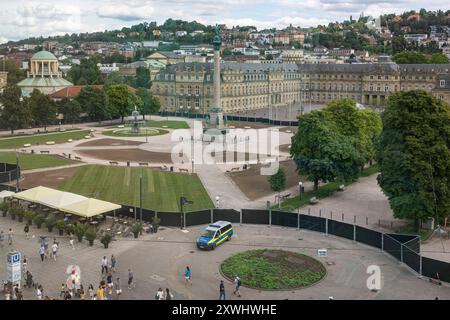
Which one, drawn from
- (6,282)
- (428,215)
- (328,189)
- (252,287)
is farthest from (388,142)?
(6,282)

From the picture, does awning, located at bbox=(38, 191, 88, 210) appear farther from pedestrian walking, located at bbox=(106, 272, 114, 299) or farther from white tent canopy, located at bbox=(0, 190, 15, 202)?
pedestrian walking, located at bbox=(106, 272, 114, 299)

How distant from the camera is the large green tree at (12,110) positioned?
3541 inches

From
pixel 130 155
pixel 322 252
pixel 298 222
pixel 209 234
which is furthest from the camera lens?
pixel 130 155

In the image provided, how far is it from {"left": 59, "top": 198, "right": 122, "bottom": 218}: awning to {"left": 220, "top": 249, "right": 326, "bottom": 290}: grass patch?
1175 cm

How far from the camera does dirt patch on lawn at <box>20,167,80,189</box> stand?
5519 centimetres

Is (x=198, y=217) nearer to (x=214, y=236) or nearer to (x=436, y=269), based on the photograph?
(x=214, y=236)

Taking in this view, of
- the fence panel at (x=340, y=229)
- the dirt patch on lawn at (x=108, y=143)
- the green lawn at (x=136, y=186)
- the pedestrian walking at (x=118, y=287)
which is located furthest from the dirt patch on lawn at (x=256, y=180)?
the dirt patch on lawn at (x=108, y=143)

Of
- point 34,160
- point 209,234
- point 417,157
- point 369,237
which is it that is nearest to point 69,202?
point 209,234

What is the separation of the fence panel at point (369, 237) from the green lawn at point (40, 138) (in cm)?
5865

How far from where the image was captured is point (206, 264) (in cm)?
3303

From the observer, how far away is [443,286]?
97.8 feet

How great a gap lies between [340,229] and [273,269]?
8578 mm

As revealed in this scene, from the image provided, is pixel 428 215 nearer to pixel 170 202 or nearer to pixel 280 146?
pixel 170 202

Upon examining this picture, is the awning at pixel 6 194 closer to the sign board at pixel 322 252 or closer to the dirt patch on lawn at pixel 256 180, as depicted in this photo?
the dirt patch on lawn at pixel 256 180
